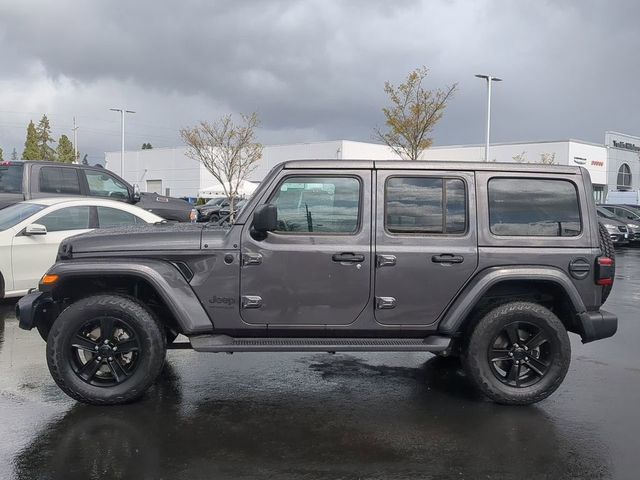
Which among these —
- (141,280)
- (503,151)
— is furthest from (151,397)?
(503,151)

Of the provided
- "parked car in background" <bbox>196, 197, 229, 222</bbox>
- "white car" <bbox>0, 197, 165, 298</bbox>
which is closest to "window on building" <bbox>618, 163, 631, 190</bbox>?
"parked car in background" <bbox>196, 197, 229, 222</bbox>

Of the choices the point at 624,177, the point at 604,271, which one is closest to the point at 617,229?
the point at 604,271

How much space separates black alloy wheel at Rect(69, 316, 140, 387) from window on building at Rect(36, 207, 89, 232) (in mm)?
4281

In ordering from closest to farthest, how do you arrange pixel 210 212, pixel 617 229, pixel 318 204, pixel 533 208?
pixel 318 204, pixel 533 208, pixel 210 212, pixel 617 229

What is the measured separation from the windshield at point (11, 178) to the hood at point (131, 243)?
694 cm

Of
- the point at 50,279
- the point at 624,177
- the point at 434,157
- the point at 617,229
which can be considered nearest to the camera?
the point at 50,279

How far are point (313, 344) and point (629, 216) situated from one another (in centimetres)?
2380

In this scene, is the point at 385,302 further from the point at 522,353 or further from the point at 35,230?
the point at 35,230

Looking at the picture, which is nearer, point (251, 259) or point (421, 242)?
point (251, 259)

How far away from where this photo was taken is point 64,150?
60.4m

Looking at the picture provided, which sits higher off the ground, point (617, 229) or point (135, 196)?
point (135, 196)

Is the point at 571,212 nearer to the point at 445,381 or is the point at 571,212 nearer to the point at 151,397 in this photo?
the point at 445,381

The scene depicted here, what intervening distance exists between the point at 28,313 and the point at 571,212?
4.47 meters

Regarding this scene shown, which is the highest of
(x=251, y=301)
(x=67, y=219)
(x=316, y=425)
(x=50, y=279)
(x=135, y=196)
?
(x=135, y=196)
